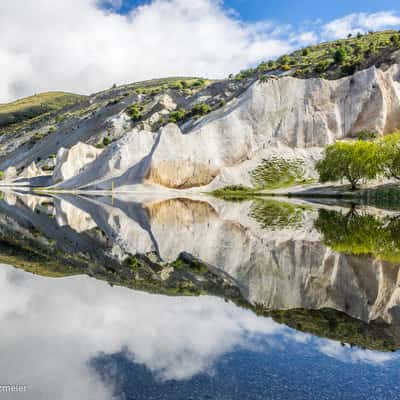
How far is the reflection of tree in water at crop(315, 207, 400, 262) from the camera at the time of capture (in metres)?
16.3

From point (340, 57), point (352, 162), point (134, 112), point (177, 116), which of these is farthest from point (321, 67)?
point (134, 112)

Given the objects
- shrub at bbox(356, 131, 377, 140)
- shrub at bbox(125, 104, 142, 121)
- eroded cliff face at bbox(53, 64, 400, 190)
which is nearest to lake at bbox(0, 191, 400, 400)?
eroded cliff face at bbox(53, 64, 400, 190)

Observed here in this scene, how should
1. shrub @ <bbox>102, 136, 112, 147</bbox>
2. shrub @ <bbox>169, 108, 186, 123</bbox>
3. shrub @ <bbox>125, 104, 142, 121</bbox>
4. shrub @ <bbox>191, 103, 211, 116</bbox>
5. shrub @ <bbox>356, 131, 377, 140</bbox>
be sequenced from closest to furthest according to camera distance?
shrub @ <bbox>356, 131, 377, 140</bbox> < shrub @ <bbox>191, 103, 211, 116</bbox> < shrub @ <bbox>169, 108, 186, 123</bbox> < shrub @ <bbox>102, 136, 112, 147</bbox> < shrub @ <bbox>125, 104, 142, 121</bbox>

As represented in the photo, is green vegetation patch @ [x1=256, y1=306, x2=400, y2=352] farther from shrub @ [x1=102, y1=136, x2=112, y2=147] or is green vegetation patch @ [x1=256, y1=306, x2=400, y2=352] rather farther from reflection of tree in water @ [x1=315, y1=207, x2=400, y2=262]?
shrub @ [x1=102, y1=136, x2=112, y2=147]

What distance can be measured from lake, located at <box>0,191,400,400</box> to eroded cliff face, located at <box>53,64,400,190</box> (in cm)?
4765

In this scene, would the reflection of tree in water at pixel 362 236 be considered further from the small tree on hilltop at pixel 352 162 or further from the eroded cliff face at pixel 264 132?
the eroded cliff face at pixel 264 132

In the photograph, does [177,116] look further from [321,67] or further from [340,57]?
[340,57]

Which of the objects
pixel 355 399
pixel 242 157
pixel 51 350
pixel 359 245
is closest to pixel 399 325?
pixel 355 399

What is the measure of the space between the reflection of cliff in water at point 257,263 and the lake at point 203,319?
60 mm

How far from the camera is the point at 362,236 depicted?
19828mm

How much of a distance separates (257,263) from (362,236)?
7.67 m

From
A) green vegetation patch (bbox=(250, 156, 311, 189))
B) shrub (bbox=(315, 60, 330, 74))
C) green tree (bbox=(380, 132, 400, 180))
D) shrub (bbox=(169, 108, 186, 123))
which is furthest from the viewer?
shrub (bbox=(169, 108, 186, 123))

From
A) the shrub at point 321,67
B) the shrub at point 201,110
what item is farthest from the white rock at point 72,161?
the shrub at point 321,67

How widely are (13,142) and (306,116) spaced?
114997mm
